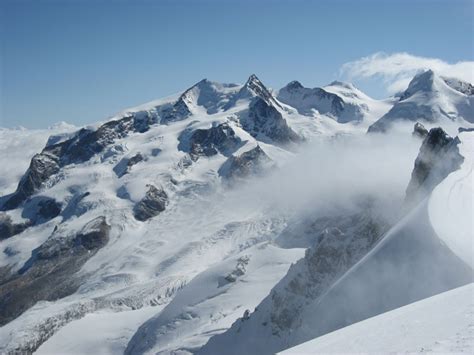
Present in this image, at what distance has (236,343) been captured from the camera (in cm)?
9725

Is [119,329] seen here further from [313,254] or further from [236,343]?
[313,254]

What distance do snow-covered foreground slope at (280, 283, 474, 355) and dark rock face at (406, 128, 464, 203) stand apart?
4432 centimetres

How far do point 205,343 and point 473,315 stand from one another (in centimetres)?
8036

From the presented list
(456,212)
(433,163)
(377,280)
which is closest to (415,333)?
(456,212)

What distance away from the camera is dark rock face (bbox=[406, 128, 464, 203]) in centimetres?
7975

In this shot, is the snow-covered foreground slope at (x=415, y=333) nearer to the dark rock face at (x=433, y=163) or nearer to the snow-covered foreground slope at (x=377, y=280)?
the snow-covered foreground slope at (x=377, y=280)

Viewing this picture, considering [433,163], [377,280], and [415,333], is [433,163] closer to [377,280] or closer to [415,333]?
[377,280]

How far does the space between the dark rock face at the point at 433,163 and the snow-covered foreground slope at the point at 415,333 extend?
145 ft

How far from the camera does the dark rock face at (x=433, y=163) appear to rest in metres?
79.8

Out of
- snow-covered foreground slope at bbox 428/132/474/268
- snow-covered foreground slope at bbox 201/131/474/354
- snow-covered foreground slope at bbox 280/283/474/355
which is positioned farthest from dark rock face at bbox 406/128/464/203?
snow-covered foreground slope at bbox 280/283/474/355

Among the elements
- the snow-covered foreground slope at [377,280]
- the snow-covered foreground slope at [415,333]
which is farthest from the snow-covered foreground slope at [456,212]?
the snow-covered foreground slope at [415,333]

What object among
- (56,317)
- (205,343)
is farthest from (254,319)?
(56,317)

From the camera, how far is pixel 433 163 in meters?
90.4

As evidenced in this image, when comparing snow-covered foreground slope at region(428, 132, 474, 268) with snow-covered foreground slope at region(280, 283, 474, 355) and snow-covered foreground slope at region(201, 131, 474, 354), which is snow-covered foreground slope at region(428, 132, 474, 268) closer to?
snow-covered foreground slope at region(201, 131, 474, 354)
